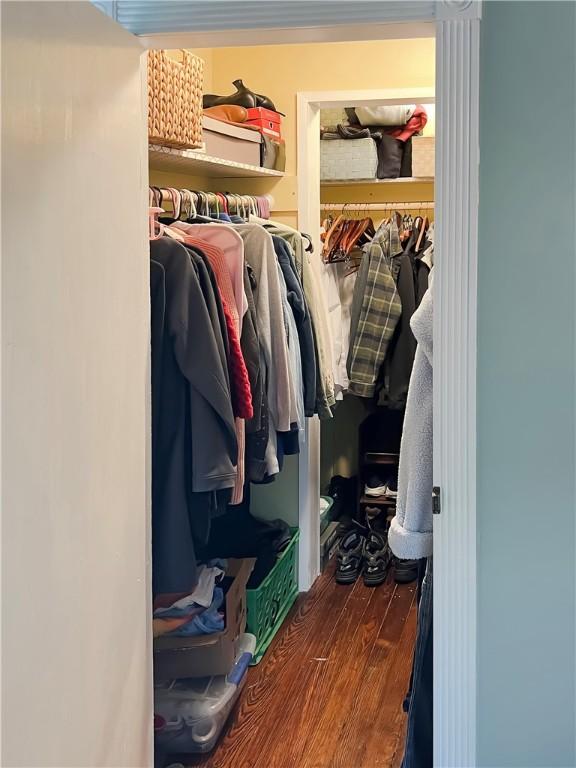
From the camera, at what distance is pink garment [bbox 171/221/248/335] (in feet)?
8.23

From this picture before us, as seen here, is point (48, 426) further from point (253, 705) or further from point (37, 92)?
point (253, 705)

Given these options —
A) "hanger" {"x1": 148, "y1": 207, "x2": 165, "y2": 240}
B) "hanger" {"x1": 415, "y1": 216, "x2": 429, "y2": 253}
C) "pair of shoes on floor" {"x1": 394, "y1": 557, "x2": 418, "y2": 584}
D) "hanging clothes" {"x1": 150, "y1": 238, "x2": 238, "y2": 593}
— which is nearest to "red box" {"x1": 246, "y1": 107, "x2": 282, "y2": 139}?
"hanger" {"x1": 415, "y1": 216, "x2": 429, "y2": 253}

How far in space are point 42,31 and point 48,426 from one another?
0.66 metres

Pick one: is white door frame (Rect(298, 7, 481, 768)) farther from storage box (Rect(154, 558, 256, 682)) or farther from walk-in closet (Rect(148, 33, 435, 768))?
storage box (Rect(154, 558, 256, 682))

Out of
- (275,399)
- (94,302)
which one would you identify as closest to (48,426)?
(94,302)

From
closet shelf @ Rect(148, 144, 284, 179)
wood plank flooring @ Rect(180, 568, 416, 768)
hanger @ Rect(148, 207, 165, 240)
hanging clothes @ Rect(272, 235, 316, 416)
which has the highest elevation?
closet shelf @ Rect(148, 144, 284, 179)

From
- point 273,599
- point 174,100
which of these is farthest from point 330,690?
point 174,100

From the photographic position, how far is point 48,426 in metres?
1.49

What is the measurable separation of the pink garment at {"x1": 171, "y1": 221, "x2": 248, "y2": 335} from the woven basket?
30 cm

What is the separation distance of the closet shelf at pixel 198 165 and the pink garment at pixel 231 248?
0.32 m

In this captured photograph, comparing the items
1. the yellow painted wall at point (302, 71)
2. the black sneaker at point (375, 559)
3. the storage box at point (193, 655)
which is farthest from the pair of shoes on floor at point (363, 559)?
the yellow painted wall at point (302, 71)

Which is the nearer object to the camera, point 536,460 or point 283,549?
point 536,460

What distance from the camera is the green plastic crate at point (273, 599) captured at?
10.3 feet

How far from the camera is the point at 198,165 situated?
3.11m
